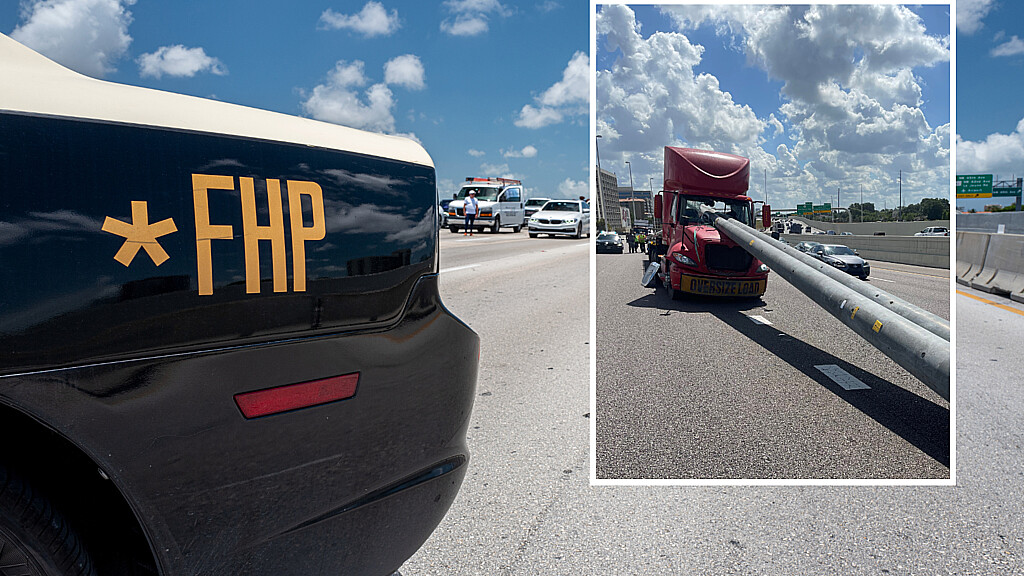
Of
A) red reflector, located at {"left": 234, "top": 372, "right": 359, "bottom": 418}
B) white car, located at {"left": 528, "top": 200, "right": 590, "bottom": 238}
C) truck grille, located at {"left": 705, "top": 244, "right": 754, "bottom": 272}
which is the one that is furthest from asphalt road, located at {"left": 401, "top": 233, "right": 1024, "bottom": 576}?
white car, located at {"left": 528, "top": 200, "right": 590, "bottom": 238}

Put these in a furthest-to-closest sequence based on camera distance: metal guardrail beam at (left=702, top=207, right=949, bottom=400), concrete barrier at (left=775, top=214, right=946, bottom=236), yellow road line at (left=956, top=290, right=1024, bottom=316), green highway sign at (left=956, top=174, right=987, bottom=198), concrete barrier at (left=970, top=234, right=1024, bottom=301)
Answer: concrete barrier at (left=970, top=234, right=1024, bottom=301), yellow road line at (left=956, top=290, right=1024, bottom=316), green highway sign at (left=956, top=174, right=987, bottom=198), concrete barrier at (left=775, top=214, right=946, bottom=236), metal guardrail beam at (left=702, top=207, right=949, bottom=400)

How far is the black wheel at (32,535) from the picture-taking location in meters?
1.48

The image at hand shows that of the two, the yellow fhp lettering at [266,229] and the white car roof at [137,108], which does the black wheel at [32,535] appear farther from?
the white car roof at [137,108]

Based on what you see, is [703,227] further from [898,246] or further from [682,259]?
[898,246]

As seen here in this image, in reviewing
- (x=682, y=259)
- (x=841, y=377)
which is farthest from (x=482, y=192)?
(x=841, y=377)

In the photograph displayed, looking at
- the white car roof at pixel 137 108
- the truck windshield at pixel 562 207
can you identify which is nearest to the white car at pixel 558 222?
the truck windshield at pixel 562 207

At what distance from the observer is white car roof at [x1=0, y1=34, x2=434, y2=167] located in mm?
1534

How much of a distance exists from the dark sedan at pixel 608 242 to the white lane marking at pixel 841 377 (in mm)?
851

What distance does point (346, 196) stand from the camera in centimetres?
188

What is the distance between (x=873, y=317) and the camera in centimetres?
212

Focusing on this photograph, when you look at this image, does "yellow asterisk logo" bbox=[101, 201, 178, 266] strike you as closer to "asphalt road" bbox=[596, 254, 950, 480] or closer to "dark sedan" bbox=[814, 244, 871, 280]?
"asphalt road" bbox=[596, 254, 950, 480]

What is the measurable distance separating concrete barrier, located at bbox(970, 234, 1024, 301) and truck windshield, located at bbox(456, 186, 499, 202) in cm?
2134

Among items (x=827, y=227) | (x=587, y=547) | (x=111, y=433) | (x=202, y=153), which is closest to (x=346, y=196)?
(x=202, y=153)

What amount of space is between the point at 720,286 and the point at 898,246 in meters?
0.60
